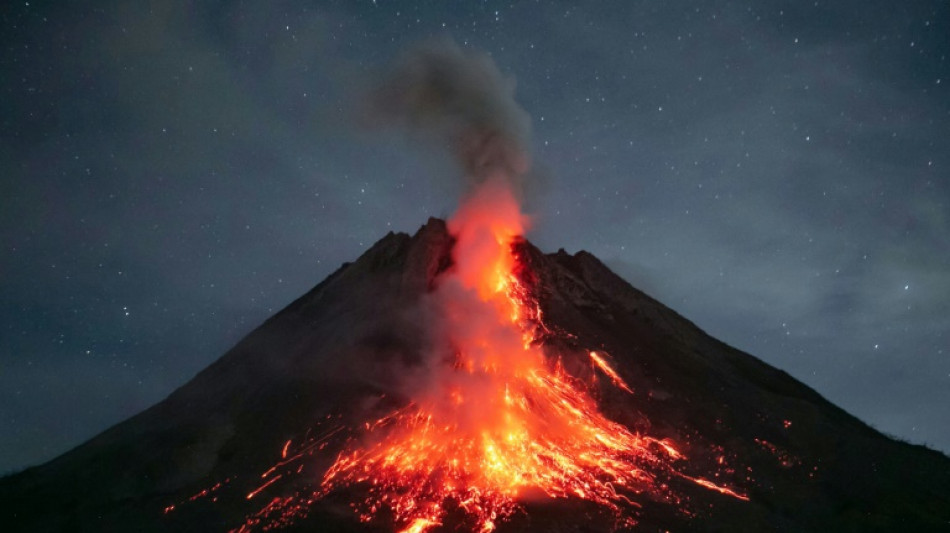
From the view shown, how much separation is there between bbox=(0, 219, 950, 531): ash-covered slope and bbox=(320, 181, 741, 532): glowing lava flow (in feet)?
3.87

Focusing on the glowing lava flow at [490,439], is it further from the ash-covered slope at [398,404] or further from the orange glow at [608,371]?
the ash-covered slope at [398,404]

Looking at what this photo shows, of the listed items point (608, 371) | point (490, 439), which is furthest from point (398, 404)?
point (608, 371)

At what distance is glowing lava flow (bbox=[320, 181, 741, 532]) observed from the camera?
27.0 meters

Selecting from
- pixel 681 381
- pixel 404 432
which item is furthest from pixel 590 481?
pixel 681 381

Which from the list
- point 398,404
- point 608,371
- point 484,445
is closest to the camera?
point 484,445

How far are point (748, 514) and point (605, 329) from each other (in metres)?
19.3

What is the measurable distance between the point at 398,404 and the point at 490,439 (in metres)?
5.58

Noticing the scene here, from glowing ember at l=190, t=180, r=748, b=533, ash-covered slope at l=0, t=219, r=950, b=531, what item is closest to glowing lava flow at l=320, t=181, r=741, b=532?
glowing ember at l=190, t=180, r=748, b=533

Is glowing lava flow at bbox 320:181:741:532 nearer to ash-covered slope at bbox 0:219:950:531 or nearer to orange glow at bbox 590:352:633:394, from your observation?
orange glow at bbox 590:352:633:394

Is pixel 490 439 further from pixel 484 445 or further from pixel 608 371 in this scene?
pixel 608 371

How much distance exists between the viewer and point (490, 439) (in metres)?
32.0

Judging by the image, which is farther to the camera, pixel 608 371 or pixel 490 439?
pixel 608 371

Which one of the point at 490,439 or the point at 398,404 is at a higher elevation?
the point at 398,404

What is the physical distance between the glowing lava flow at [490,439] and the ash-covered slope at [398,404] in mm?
1179
